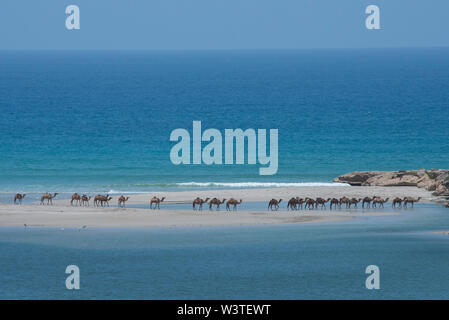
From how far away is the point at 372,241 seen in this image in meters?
38.9

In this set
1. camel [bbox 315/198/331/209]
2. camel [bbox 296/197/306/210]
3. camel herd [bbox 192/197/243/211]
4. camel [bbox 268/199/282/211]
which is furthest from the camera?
camel [bbox 315/198/331/209]

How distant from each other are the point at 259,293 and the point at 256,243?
7.50 metres

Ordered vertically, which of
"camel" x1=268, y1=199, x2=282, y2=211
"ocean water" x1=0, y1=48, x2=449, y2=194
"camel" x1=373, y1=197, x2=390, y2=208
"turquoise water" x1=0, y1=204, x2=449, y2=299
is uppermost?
"ocean water" x1=0, y1=48, x2=449, y2=194

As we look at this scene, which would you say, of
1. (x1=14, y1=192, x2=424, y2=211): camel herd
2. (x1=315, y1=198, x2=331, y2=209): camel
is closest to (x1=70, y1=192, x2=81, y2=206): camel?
(x1=14, y1=192, x2=424, y2=211): camel herd

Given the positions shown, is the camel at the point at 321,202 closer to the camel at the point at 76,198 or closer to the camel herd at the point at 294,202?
the camel herd at the point at 294,202

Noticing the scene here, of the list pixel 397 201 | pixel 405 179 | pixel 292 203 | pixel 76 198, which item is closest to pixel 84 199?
pixel 76 198

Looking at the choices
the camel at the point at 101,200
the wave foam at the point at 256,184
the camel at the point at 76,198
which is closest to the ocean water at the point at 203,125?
the wave foam at the point at 256,184

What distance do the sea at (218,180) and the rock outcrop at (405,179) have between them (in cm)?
260

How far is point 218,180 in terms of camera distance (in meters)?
59.8

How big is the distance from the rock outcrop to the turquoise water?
7.44 meters

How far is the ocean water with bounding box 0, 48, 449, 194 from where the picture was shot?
62.5 metres

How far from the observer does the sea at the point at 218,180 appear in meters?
32.7

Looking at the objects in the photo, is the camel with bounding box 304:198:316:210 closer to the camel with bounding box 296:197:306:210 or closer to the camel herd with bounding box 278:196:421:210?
the camel herd with bounding box 278:196:421:210
